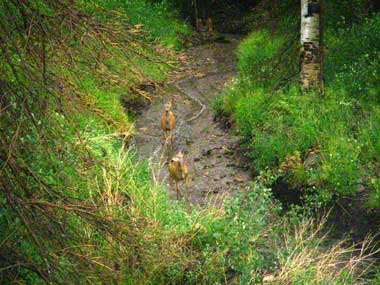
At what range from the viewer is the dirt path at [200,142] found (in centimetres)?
980

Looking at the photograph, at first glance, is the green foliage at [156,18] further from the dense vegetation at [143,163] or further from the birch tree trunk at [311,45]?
the birch tree trunk at [311,45]

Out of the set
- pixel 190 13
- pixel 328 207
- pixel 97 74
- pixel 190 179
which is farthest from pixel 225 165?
pixel 190 13

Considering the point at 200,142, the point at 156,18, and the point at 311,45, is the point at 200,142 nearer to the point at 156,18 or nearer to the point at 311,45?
the point at 311,45

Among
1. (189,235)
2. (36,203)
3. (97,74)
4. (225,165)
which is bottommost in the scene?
(225,165)

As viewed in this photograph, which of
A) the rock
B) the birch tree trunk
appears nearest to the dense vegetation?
the rock

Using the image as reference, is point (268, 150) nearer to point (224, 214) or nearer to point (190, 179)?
point (190, 179)

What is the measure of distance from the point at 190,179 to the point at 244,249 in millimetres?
3978

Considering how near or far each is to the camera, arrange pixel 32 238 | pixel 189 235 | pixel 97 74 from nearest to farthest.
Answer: pixel 32 238 → pixel 97 74 → pixel 189 235

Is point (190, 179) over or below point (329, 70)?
below

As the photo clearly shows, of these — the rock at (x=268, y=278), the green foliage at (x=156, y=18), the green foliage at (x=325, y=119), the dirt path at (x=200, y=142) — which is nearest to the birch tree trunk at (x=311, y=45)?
the green foliage at (x=325, y=119)

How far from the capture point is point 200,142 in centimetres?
1178

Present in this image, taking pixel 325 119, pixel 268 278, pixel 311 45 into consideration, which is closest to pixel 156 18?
pixel 311 45

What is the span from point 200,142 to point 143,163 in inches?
112

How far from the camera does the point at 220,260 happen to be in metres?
6.14
